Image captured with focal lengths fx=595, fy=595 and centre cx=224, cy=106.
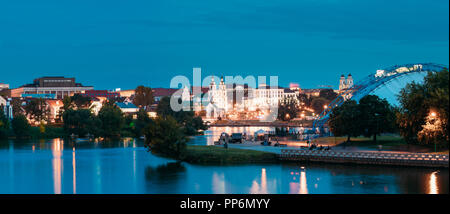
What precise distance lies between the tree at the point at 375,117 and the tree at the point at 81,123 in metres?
44.8

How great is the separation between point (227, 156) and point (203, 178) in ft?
23.6

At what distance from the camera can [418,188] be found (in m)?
35.5

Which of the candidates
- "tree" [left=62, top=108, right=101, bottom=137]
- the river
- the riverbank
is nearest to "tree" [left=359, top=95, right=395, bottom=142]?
the river

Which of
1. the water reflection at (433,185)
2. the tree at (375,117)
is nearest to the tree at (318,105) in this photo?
the tree at (375,117)

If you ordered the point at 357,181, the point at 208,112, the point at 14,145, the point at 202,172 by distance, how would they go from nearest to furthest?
1. the point at 357,181
2. the point at 202,172
3. the point at 14,145
4. the point at 208,112

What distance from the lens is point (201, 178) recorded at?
138 feet

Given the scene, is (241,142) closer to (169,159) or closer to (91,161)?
(169,159)

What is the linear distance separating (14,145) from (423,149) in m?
49.9

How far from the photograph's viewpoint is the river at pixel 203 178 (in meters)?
37.3

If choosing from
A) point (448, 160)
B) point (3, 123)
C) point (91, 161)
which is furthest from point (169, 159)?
point (3, 123)

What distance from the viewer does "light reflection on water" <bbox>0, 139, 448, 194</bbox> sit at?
1469 inches

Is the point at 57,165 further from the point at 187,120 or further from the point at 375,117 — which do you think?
the point at 187,120

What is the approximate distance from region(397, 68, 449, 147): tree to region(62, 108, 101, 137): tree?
51.9 meters

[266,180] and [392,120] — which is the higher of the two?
[392,120]
